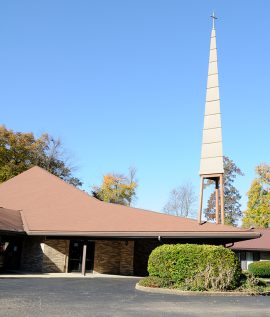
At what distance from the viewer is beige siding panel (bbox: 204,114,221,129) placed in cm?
2255

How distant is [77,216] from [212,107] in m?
10.3

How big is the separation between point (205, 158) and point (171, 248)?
8.19 meters

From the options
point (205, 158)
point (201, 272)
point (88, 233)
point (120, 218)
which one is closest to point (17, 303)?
point (201, 272)

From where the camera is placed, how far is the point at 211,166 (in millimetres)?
22266

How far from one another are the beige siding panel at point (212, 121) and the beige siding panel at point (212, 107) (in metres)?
0.24

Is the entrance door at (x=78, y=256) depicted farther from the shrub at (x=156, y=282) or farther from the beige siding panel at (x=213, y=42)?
the beige siding panel at (x=213, y=42)

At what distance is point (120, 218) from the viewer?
23047 millimetres

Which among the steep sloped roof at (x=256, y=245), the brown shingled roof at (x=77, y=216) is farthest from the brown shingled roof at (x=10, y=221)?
the steep sloped roof at (x=256, y=245)

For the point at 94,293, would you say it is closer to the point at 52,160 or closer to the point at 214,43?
the point at 214,43

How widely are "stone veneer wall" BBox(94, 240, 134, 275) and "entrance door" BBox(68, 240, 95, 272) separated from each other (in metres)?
0.30

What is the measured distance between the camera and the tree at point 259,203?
4588 cm

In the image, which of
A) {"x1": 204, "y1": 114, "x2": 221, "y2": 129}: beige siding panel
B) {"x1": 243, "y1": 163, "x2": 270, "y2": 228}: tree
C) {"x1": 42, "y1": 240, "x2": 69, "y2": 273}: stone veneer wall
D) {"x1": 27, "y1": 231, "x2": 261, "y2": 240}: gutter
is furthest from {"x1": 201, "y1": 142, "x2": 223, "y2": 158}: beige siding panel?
{"x1": 243, "y1": 163, "x2": 270, "y2": 228}: tree

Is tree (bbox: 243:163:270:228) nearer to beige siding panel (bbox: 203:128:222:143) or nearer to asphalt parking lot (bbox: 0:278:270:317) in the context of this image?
beige siding panel (bbox: 203:128:222:143)

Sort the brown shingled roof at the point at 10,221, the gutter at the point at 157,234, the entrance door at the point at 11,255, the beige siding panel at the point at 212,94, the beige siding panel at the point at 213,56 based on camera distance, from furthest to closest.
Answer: the beige siding panel at the point at 213,56 → the beige siding panel at the point at 212,94 → the entrance door at the point at 11,255 → the brown shingled roof at the point at 10,221 → the gutter at the point at 157,234
